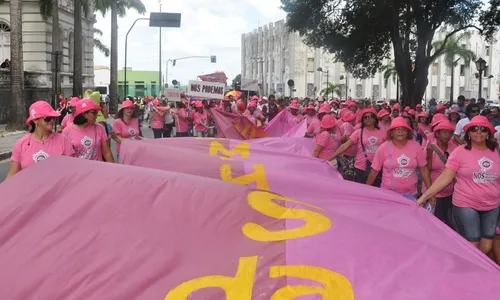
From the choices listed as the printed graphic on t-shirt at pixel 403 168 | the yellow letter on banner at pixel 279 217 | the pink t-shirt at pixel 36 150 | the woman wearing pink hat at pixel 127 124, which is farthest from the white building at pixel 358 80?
the yellow letter on banner at pixel 279 217

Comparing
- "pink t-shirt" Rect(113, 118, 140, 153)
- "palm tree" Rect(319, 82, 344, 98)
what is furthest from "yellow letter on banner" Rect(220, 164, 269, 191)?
"palm tree" Rect(319, 82, 344, 98)

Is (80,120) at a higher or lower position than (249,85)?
lower

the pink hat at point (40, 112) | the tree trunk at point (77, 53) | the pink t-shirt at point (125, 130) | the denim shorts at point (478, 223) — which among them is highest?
the tree trunk at point (77, 53)

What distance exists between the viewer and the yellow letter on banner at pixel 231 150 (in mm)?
6665

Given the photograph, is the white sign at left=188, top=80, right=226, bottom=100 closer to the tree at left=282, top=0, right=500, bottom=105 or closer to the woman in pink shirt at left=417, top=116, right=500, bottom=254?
the tree at left=282, top=0, right=500, bottom=105

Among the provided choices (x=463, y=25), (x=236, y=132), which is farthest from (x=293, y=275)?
(x=463, y=25)

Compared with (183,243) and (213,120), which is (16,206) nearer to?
(183,243)

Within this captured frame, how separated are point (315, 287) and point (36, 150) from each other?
314 centimetres

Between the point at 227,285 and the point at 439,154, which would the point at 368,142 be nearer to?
the point at 439,154


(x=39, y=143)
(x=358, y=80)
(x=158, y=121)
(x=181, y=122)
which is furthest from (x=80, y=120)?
(x=358, y=80)

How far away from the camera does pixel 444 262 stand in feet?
10.5

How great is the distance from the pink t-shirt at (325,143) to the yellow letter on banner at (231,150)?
73.7 inches

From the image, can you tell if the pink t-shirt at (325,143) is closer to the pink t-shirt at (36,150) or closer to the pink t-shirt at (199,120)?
the pink t-shirt at (36,150)

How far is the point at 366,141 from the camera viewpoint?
27.2 feet
